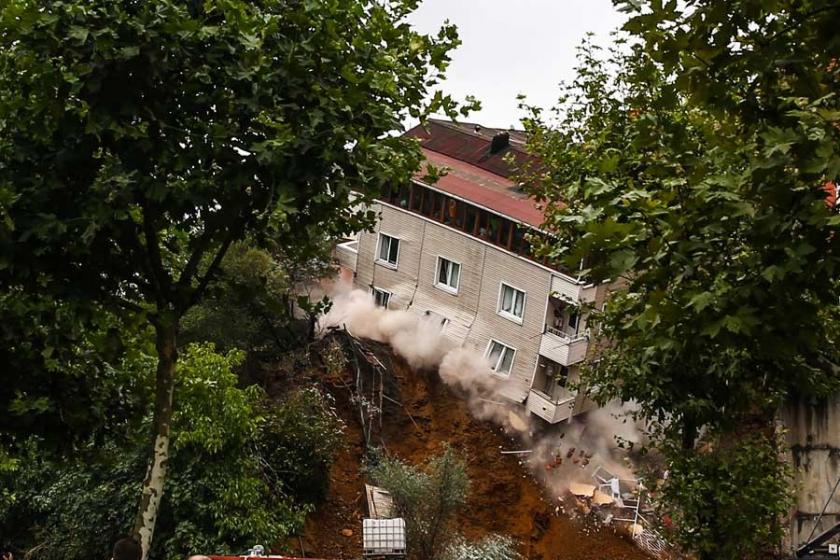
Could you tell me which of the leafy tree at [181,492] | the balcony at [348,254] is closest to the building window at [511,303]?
the balcony at [348,254]

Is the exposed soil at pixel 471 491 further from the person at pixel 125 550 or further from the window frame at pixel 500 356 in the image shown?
the person at pixel 125 550

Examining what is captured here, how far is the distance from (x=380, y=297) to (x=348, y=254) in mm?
2326

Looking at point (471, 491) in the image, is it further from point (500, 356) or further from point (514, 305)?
point (514, 305)

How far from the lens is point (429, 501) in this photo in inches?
917

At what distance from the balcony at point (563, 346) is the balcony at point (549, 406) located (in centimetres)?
141

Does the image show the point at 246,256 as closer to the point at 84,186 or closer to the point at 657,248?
the point at 84,186

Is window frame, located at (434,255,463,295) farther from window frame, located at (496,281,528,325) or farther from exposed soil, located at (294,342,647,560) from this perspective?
exposed soil, located at (294,342,647,560)

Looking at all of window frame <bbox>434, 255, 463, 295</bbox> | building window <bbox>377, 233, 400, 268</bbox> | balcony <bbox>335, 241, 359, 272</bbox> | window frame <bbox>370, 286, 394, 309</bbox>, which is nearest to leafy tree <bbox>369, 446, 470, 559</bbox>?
window frame <bbox>434, 255, 463, 295</bbox>

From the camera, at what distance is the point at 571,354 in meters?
32.1

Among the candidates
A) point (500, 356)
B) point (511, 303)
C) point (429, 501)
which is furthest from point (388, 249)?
point (429, 501)

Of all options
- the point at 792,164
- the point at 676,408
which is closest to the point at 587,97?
the point at 676,408

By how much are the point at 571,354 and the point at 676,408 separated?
17.0m

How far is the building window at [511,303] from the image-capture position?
110 ft

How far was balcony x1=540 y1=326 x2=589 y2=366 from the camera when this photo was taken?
32.0 meters
